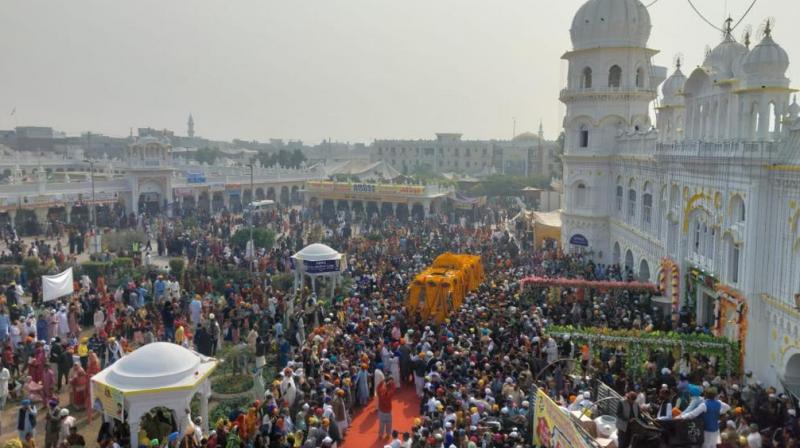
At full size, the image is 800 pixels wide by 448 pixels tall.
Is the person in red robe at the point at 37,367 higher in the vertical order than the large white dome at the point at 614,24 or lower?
lower

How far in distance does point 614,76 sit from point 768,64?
1318 cm

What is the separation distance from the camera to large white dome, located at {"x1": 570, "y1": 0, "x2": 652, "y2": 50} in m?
27.4

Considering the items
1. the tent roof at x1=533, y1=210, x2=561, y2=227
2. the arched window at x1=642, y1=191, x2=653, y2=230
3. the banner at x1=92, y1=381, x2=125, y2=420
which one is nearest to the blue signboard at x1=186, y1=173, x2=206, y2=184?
the tent roof at x1=533, y1=210, x2=561, y2=227

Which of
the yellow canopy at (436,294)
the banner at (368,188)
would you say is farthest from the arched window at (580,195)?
the banner at (368,188)

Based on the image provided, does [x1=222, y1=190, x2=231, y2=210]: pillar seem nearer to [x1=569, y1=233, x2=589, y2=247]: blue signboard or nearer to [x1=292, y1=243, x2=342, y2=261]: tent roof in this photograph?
[x1=569, y1=233, x2=589, y2=247]: blue signboard

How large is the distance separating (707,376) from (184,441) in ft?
33.1

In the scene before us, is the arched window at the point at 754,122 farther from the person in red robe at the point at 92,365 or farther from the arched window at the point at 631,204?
the person in red robe at the point at 92,365

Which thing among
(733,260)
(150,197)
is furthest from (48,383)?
(150,197)

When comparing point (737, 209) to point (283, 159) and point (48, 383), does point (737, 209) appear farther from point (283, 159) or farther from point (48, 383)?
point (283, 159)

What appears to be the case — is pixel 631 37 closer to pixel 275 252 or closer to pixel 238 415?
pixel 275 252

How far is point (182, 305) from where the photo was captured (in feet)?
62.8

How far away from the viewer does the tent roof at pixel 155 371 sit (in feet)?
34.8

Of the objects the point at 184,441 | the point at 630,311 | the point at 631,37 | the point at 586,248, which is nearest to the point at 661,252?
the point at 630,311

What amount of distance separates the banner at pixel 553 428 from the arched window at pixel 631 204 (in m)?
17.2
